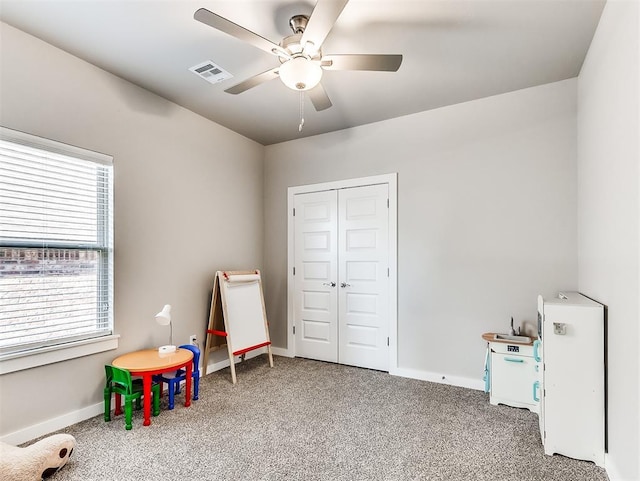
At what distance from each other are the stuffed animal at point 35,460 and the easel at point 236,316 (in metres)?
1.51

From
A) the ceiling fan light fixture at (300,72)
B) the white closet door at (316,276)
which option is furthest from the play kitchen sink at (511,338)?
the ceiling fan light fixture at (300,72)

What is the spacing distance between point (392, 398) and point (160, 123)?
323cm

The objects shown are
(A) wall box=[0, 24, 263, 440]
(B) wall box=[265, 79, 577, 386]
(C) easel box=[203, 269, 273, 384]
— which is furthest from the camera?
(C) easel box=[203, 269, 273, 384]

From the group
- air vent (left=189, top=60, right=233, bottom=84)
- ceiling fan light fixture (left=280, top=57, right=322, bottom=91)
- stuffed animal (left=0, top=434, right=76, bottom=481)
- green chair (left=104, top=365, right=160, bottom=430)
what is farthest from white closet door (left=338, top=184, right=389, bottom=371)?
stuffed animal (left=0, top=434, right=76, bottom=481)

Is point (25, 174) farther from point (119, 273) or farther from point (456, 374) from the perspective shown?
point (456, 374)

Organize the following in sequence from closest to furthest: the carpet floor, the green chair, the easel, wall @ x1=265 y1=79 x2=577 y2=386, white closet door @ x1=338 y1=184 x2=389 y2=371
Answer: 1. the carpet floor
2. the green chair
3. wall @ x1=265 y1=79 x2=577 y2=386
4. the easel
5. white closet door @ x1=338 y1=184 x2=389 y2=371

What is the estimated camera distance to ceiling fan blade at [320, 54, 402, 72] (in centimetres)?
200

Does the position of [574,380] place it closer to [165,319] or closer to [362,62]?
[362,62]

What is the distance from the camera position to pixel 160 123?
10.6 feet

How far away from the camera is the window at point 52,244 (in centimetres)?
223

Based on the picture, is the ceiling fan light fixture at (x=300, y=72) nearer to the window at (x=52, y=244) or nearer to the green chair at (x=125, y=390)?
the window at (x=52, y=244)

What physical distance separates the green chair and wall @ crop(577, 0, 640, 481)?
2.86 metres

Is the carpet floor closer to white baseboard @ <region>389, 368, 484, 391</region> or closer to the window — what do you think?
white baseboard @ <region>389, 368, 484, 391</region>

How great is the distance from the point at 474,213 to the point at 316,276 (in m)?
1.88
